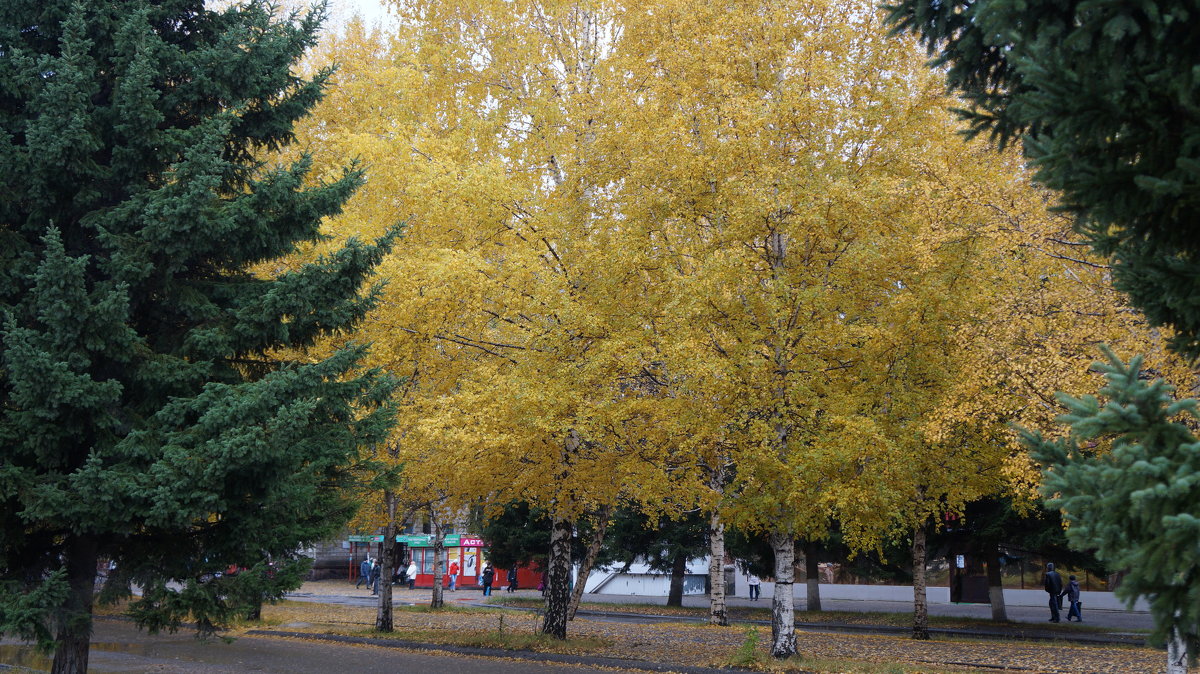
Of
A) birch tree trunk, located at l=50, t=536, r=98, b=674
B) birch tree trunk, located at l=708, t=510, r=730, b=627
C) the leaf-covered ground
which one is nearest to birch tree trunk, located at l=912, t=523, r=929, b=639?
the leaf-covered ground

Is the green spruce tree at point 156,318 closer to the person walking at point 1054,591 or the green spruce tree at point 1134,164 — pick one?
the green spruce tree at point 1134,164

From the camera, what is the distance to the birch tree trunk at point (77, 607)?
9688mm

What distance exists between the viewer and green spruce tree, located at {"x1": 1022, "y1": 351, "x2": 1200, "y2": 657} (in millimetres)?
3961

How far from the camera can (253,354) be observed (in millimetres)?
11250

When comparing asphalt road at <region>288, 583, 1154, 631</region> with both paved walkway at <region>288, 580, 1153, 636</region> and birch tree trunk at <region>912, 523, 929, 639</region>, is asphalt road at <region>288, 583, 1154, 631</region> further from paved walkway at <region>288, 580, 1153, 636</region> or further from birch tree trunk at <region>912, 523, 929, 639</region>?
birch tree trunk at <region>912, 523, 929, 639</region>

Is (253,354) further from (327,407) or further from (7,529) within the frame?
Answer: (7,529)

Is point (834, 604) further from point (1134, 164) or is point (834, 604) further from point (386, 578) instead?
point (1134, 164)

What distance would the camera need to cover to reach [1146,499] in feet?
13.0

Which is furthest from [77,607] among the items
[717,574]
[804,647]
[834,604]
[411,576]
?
[411,576]

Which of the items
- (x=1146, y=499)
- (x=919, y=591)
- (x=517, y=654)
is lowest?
(x=517, y=654)

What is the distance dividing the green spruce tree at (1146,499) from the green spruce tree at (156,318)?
23.4 ft

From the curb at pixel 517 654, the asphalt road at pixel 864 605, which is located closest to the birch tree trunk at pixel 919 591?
the asphalt road at pixel 864 605

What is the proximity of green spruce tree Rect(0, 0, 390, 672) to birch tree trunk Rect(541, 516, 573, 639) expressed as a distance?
659cm

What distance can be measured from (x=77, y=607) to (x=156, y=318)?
3345 mm
